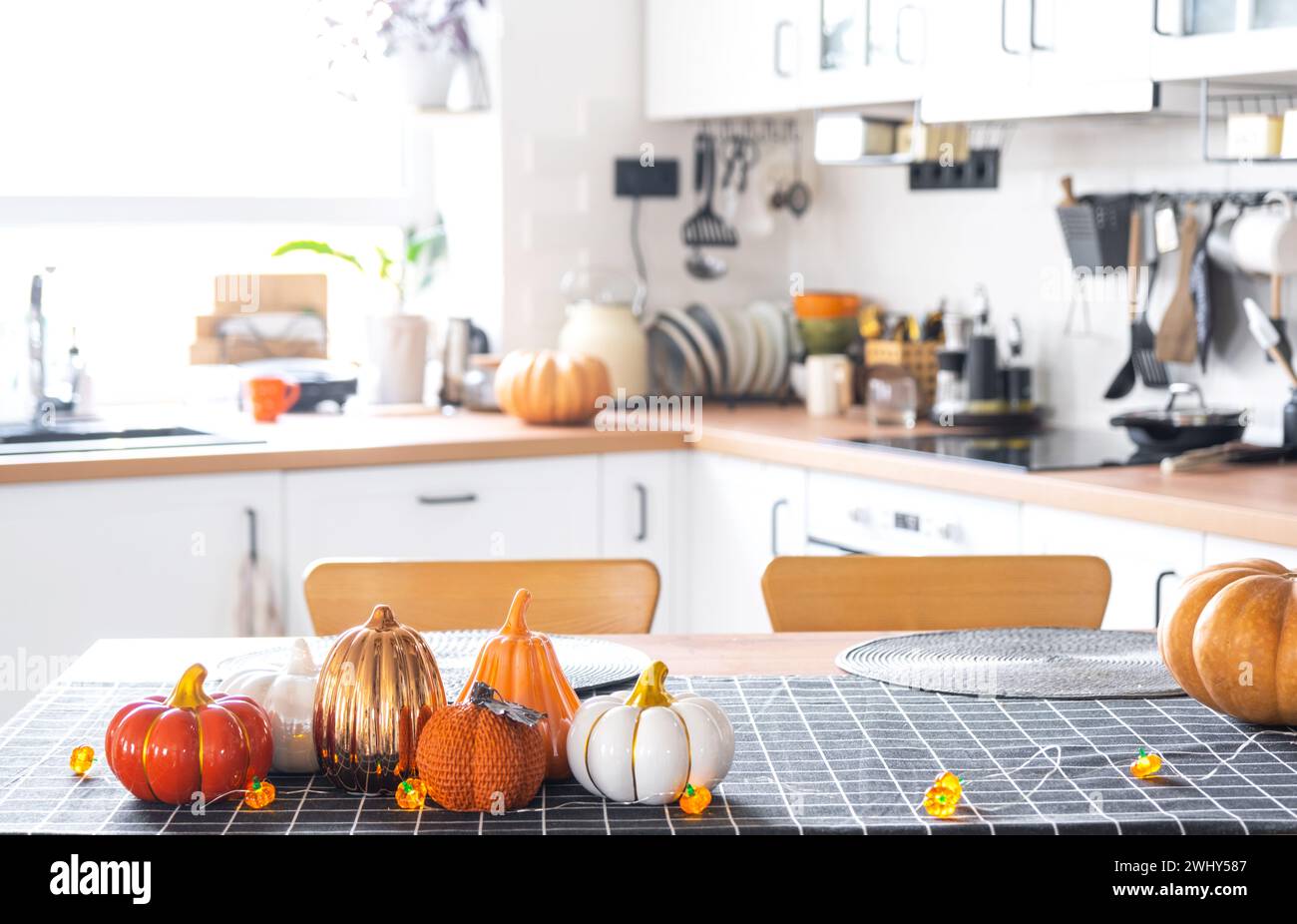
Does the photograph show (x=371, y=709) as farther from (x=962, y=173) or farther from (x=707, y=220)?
(x=707, y=220)

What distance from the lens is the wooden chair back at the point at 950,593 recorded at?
1962 millimetres

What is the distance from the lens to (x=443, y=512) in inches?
125

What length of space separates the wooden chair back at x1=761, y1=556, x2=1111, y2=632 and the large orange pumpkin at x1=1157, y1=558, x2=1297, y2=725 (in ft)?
1.89

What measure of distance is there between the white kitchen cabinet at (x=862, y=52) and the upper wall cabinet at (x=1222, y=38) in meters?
0.57

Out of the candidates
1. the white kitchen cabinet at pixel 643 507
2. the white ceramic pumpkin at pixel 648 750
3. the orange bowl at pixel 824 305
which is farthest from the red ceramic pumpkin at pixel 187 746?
the orange bowl at pixel 824 305

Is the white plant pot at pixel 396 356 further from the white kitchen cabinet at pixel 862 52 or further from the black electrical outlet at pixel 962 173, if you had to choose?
the black electrical outlet at pixel 962 173

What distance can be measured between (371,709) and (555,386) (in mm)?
2193

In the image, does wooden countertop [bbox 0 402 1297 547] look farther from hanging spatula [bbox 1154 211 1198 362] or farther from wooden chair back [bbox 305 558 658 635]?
wooden chair back [bbox 305 558 658 635]

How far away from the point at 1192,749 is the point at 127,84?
2.99 meters

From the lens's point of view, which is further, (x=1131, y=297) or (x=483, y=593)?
(x=1131, y=297)

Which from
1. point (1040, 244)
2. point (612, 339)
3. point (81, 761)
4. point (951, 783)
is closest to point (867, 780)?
point (951, 783)

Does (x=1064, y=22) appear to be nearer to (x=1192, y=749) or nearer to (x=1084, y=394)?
(x=1084, y=394)

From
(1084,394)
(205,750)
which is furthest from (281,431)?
(205,750)

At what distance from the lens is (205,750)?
114 centimetres
